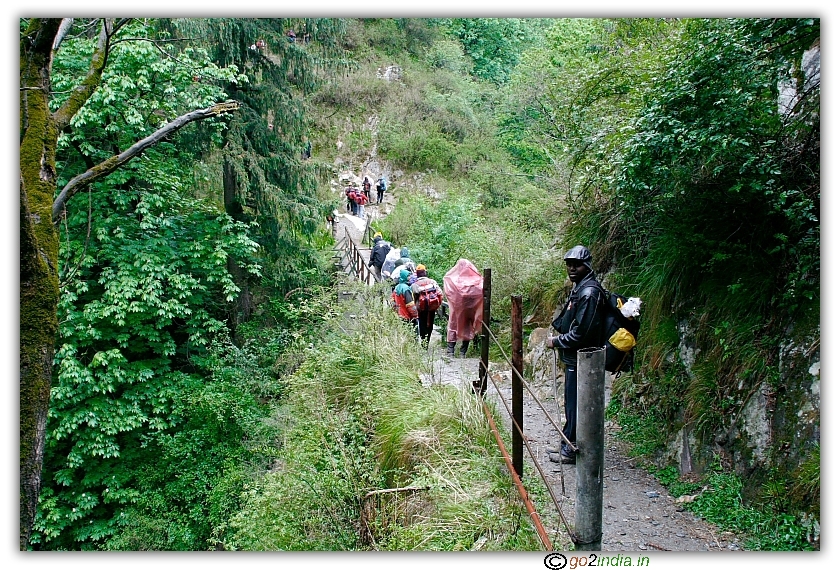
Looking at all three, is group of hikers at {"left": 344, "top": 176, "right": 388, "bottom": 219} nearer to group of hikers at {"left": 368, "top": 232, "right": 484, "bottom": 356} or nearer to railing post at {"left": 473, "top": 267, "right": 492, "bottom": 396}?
group of hikers at {"left": 368, "top": 232, "right": 484, "bottom": 356}

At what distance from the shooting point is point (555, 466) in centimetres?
540

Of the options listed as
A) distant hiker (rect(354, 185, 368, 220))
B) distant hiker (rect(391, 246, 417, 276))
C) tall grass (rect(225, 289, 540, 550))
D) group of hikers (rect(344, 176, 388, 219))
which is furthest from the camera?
group of hikers (rect(344, 176, 388, 219))

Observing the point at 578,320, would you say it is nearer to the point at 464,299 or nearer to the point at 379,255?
the point at 464,299

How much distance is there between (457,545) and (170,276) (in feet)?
27.9

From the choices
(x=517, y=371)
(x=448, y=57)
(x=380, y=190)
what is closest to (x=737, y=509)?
(x=517, y=371)

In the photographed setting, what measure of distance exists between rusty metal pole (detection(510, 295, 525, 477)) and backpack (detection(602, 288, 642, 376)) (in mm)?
879

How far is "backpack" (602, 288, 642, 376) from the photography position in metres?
4.71

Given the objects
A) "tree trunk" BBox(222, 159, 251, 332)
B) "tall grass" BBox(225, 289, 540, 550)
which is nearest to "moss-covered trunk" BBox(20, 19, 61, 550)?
"tall grass" BBox(225, 289, 540, 550)

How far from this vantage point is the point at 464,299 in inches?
351

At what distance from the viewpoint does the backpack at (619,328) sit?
15.5 feet

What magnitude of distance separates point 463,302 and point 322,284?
590 cm

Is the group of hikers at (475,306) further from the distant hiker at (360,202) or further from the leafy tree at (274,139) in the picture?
the distant hiker at (360,202)

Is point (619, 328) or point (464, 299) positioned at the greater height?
point (619, 328)

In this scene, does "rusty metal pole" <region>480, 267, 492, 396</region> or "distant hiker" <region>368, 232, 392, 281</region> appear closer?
"rusty metal pole" <region>480, 267, 492, 396</region>
